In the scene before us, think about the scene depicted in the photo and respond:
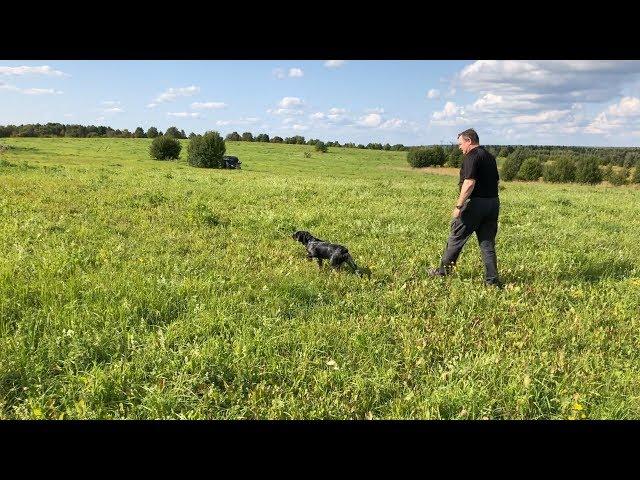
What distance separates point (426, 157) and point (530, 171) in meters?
17.8

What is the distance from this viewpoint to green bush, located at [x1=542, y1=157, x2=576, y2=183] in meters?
76.6

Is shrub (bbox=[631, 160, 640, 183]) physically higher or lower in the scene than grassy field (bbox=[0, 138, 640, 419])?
higher

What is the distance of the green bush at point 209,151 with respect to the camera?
51.4 m

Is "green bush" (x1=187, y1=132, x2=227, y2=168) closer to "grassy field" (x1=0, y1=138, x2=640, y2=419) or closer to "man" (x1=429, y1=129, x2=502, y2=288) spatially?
"grassy field" (x1=0, y1=138, x2=640, y2=419)

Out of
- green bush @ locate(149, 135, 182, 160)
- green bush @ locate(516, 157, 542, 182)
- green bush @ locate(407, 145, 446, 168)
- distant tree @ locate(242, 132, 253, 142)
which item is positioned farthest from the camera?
distant tree @ locate(242, 132, 253, 142)

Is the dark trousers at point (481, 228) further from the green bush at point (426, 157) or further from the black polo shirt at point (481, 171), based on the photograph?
the green bush at point (426, 157)

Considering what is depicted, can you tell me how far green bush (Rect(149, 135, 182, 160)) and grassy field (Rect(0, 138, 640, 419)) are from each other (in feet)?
161

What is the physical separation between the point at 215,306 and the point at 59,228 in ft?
20.9

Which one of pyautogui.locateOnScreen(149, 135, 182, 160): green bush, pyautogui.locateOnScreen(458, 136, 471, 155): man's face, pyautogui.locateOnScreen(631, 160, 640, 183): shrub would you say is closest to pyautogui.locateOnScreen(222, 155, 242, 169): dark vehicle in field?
pyautogui.locateOnScreen(149, 135, 182, 160): green bush

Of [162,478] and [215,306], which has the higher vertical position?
[162,478]

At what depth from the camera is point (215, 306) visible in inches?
236
